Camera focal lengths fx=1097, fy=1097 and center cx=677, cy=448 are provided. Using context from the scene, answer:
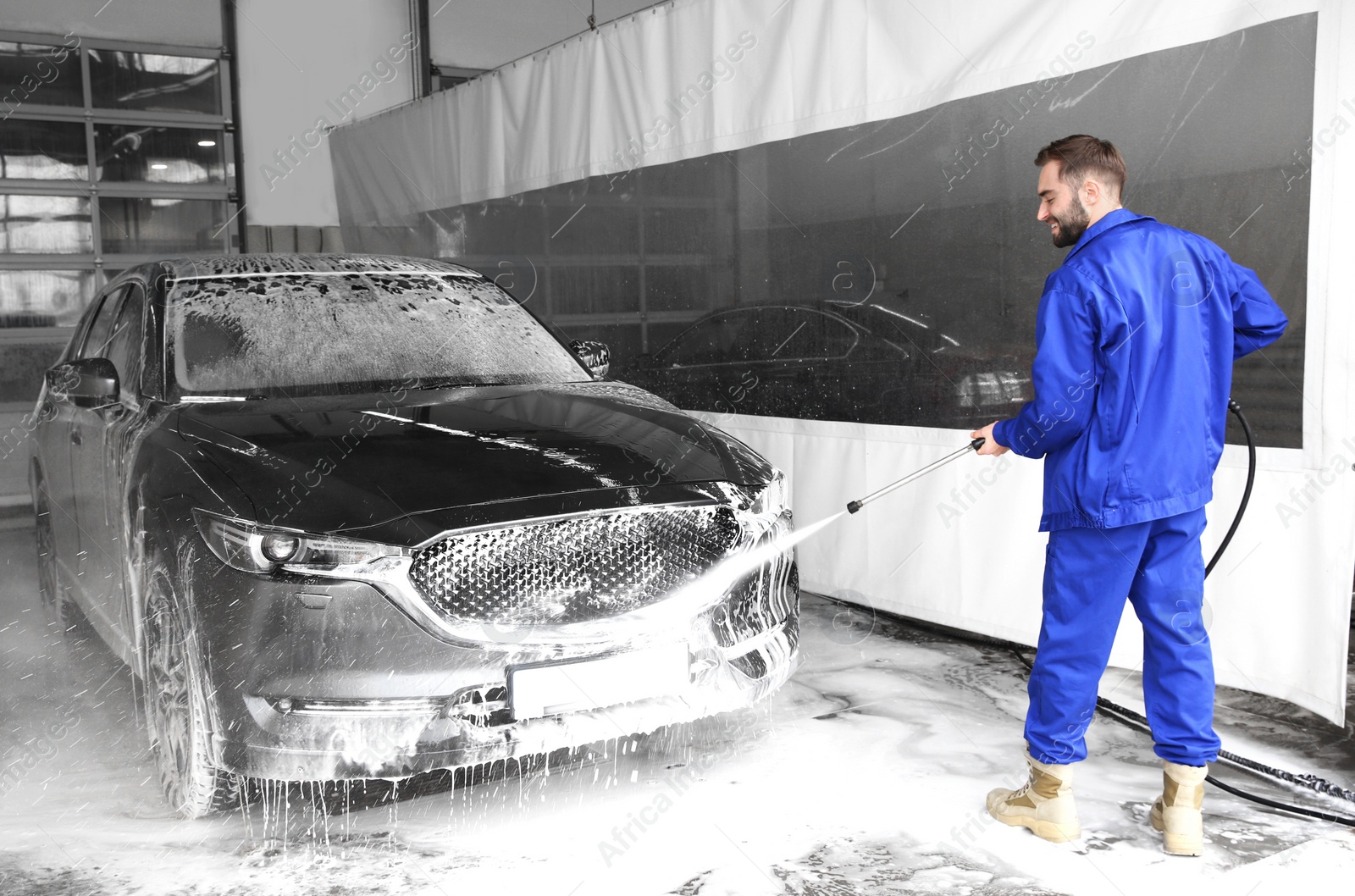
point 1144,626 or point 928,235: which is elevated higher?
point 928,235

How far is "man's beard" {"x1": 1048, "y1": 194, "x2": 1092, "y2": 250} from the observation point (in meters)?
2.66

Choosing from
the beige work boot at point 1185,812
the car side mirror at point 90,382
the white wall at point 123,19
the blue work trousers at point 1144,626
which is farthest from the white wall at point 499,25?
the beige work boot at point 1185,812

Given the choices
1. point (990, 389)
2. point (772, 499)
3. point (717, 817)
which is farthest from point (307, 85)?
point (717, 817)

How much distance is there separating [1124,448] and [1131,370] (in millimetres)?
180

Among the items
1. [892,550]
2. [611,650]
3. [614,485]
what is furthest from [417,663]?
[892,550]

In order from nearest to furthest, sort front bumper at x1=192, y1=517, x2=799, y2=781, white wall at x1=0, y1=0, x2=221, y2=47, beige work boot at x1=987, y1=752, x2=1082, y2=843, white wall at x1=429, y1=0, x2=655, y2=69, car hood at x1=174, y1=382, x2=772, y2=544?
front bumper at x1=192, y1=517, x2=799, y2=781, car hood at x1=174, y1=382, x2=772, y2=544, beige work boot at x1=987, y1=752, x2=1082, y2=843, white wall at x1=0, y1=0, x2=221, y2=47, white wall at x1=429, y1=0, x2=655, y2=69

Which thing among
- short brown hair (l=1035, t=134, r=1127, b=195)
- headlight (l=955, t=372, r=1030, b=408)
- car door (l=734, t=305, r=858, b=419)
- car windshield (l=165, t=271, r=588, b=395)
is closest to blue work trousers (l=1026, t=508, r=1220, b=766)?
short brown hair (l=1035, t=134, r=1127, b=195)

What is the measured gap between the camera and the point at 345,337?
11.7ft

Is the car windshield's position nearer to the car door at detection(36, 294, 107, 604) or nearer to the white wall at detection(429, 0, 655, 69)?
the car door at detection(36, 294, 107, 604)

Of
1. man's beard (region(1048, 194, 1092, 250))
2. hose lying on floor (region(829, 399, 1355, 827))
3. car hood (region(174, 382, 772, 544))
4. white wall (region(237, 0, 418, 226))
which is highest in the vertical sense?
white wall (region(237, 0, 418, 226))

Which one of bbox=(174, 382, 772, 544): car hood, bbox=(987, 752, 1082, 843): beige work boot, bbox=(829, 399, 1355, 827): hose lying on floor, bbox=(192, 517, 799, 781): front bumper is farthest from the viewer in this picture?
bbox=(829, 399, 1355, 827): hose lying on floor

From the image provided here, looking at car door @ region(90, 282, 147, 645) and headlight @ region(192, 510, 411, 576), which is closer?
headlight @ region(192, 510, 411, 576)

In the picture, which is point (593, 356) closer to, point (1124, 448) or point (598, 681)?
point (598, 681)

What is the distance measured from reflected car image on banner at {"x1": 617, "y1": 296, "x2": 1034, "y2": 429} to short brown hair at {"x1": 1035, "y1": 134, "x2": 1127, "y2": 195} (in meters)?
1.47
